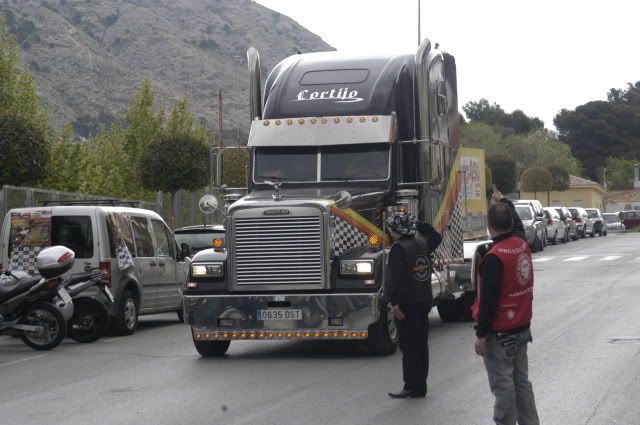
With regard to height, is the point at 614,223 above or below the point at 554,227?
below

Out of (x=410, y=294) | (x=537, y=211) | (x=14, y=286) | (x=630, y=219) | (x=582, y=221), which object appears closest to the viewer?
(x=410, y=294)

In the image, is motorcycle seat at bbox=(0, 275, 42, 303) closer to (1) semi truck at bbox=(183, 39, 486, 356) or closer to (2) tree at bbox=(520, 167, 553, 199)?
(1) semi truck at bbox=(183, 39, 486, 356)

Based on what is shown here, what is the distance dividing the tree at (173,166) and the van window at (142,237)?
16.9 m

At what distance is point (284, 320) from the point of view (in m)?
13.5

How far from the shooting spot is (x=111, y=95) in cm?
16950

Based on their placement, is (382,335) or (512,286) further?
(382,335)

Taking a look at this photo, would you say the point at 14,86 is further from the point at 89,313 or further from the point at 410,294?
the point at 410,294

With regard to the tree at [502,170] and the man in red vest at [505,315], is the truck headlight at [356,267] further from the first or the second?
the tree at [502,170]

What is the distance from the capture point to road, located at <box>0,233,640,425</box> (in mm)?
9906

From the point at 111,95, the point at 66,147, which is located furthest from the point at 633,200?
the point at 66,147

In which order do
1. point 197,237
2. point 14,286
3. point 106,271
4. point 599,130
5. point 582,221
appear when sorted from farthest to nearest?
point 599,130 → point 582,221 → point 197,237 → point 106,271 → point 14,286

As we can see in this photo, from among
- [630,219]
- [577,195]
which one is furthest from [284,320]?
[577,195]

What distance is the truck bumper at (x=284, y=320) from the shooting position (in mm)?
13336

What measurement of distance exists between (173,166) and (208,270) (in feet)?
72.5
